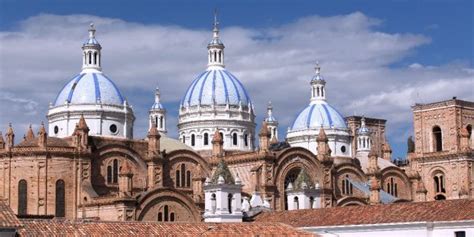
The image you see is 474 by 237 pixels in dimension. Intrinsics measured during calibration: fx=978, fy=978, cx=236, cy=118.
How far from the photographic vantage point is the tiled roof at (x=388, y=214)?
4588 cm

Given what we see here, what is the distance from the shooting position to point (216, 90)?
3339 inches

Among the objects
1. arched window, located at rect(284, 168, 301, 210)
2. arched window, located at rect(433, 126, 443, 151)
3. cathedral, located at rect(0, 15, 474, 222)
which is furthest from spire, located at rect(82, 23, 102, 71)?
arched window, located at rect(433, 126, 443, 151)

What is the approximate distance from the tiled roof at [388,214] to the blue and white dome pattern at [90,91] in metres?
24.0

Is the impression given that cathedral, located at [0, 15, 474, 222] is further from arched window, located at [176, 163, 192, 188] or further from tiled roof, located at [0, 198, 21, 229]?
tiled roof, located at [0, 198, 21, 229]

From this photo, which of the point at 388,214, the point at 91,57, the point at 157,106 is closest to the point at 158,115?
the point at 157,106

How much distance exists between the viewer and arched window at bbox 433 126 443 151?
90500 mm

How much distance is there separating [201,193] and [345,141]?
32280 mm

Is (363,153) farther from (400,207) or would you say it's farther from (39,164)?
(400,207)

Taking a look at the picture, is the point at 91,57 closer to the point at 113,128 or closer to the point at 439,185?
the point at 113,128

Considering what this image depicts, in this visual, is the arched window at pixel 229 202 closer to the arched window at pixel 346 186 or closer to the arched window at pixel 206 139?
the arched window at pixel 346 186

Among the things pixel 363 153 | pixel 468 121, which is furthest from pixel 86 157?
pixel 363 153

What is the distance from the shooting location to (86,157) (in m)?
67.9

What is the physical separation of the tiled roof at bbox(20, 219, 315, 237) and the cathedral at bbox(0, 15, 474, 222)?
1215cm

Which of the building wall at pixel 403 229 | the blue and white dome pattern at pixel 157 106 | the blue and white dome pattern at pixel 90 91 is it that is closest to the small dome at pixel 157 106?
the blue and white dome pattern at pixel 157 106
